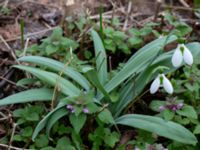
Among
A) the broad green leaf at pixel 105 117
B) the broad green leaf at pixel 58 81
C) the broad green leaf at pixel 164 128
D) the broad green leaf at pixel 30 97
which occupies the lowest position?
the broad green leaf at pixel 164 128

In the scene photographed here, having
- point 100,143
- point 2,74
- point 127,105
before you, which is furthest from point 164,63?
point 2,74

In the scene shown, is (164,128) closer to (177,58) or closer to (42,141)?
(177,58)

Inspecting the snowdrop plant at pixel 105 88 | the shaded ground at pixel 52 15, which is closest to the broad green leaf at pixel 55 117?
the snowdrop plant at pixel 105 88

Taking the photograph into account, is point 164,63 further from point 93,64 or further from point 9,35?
point 9,35

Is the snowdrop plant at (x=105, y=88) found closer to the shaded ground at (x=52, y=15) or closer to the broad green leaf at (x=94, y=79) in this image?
the broad green leaf at (x=94, y=79)

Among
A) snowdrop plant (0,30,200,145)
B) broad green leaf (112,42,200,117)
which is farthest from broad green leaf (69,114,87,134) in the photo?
broad green leaf (112,42,200,117)
